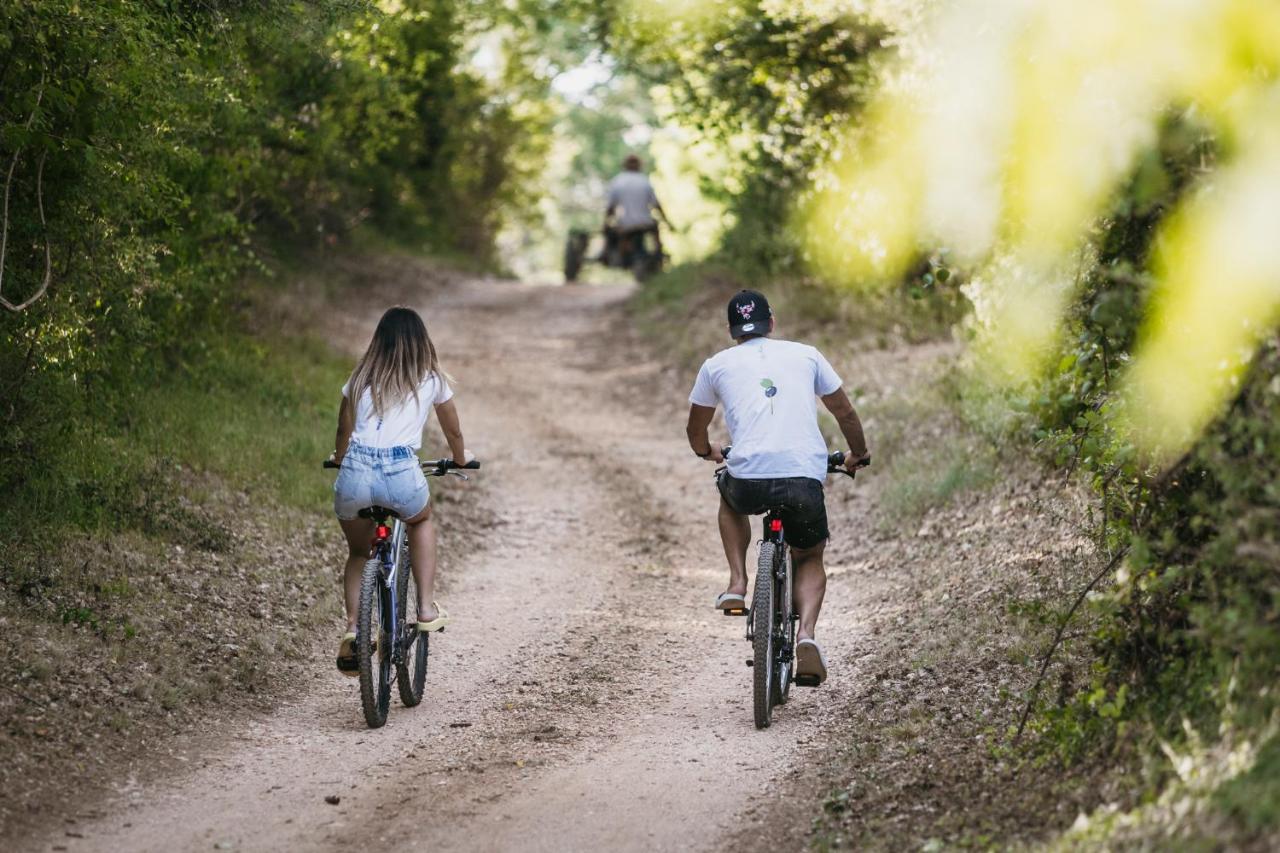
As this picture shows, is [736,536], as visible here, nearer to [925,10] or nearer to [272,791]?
[272,791]

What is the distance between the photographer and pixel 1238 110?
4762 millimetres

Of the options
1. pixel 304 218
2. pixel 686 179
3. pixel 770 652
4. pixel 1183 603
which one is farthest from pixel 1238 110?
pixel 686 179

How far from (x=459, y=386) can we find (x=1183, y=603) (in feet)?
47.2

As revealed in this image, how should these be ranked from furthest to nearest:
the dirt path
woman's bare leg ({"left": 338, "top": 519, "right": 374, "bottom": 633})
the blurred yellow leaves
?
woman's bare leg ({"left": 338, "top": 519, "right": 374, "bottom": 633}) → the dirt path → the blurred yellow leaves

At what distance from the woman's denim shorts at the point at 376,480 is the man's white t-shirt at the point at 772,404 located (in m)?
1.60

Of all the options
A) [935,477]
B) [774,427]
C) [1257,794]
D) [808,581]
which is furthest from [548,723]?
[935,477]

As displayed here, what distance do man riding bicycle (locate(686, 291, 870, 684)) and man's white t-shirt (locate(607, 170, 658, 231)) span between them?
784 inches

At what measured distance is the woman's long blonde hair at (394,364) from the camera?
23.6 feet

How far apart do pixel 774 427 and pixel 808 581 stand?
949mm

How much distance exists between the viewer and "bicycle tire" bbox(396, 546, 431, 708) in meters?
7.38

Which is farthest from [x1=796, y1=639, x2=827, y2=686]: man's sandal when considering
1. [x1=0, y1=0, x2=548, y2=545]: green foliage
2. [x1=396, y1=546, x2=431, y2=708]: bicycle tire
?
[x1=0, y1=0, x2=548, y2=545]: green foliage

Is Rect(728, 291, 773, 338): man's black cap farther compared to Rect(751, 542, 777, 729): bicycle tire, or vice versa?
Rect(728, 291, 773, 338): man's black cap

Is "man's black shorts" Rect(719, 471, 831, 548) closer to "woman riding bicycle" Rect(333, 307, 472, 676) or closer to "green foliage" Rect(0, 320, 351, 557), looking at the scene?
"woman riding bicycle" Rect(333, 307, 472, 676)

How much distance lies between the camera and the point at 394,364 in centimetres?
727
